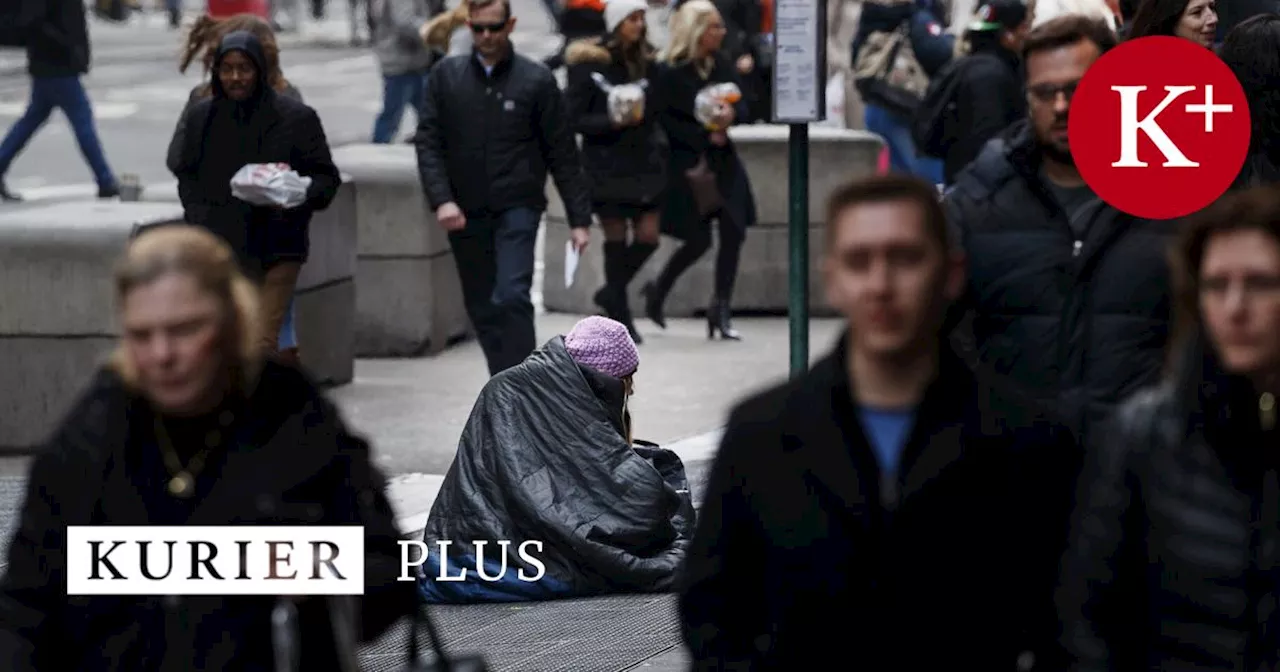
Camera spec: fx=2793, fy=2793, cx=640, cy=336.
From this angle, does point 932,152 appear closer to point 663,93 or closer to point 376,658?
point 663,93

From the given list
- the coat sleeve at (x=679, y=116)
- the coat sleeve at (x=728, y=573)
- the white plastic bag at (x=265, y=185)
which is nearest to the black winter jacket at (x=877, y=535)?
the coat sleeve at (x=728, y=573)

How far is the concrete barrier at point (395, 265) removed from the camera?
1292 cm

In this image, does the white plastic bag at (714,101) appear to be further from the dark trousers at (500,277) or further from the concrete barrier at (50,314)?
the concrete barrier at (50,314)

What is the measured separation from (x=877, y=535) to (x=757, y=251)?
1105 centimetres

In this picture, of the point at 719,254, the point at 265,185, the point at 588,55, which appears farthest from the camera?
the point at 719,254

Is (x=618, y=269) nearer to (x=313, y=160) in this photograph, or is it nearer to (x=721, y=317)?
(x=721, y=317)

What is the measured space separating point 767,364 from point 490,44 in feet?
8.90

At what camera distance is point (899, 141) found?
16.0 metres

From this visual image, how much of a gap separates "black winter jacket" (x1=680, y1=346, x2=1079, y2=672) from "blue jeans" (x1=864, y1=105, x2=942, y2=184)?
39.6 feet

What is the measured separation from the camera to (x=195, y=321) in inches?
146

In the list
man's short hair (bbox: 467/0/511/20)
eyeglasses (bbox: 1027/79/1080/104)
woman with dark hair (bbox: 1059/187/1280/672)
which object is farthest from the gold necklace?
man's short hair (bbox: 467/0/511/20)

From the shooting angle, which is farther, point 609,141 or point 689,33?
point 689,33

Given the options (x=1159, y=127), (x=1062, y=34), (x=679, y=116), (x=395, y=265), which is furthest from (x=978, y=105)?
(x=1062, y=34)

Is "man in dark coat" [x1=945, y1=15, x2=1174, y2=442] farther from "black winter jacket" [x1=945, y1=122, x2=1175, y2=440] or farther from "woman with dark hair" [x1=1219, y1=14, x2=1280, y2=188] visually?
"woman with dark hair" [x1=1219, y1=14, x2=1280, y2=188]
